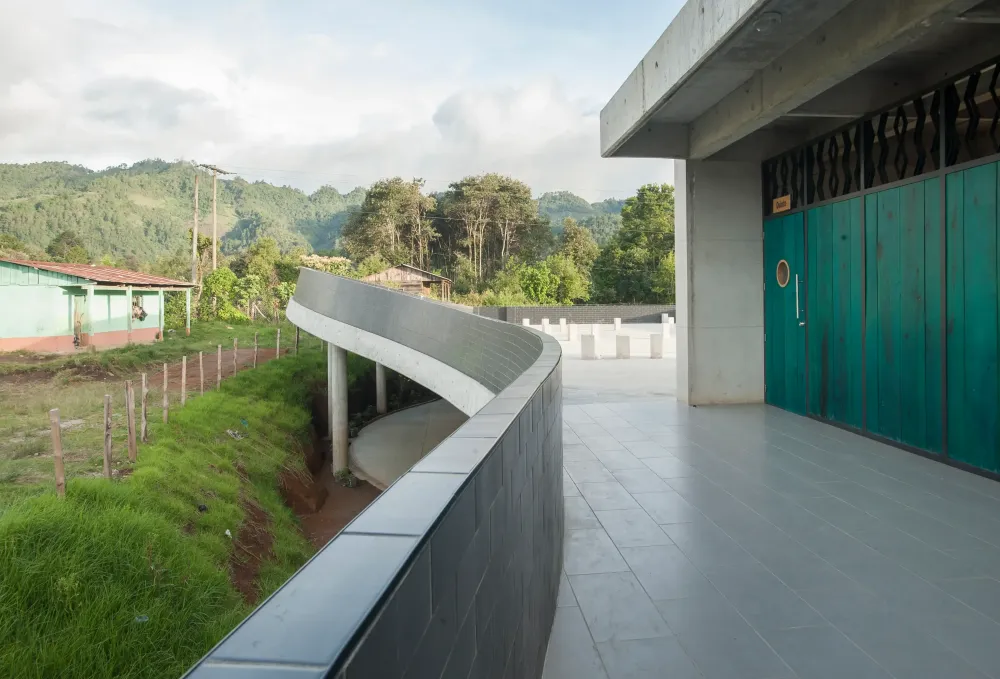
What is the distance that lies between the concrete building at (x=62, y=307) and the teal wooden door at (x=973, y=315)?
23665 millimetres

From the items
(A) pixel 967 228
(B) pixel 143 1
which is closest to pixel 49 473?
(A) pixel 967 228

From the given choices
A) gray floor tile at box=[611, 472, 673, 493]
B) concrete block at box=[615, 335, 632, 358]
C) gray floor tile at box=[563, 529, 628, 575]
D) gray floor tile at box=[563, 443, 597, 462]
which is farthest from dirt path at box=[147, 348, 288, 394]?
gray floor tile at box=[563, 529, 628, 575]

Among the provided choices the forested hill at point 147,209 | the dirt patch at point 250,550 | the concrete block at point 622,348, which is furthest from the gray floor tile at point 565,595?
the forested hill at point 147,209

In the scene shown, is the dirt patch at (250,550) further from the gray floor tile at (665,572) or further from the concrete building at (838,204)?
the concrete building at (838,204)

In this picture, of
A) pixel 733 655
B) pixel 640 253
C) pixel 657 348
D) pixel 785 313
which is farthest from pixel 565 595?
pixel 640 253

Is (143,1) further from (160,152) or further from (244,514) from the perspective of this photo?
(244,514)

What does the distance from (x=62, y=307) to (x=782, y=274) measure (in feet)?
73.7

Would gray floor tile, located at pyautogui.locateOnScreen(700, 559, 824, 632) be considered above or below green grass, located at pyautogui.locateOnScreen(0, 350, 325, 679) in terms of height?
above

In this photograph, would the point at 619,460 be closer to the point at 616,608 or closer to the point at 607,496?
the point at 607,496

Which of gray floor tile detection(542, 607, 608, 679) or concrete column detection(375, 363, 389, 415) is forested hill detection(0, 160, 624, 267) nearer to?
concrete column detection(375, 363, 389, 415)

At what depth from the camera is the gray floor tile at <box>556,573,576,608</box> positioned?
3518 mm

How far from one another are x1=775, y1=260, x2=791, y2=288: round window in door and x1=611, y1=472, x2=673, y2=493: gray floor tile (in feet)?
11.9

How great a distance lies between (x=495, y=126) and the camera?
437ft

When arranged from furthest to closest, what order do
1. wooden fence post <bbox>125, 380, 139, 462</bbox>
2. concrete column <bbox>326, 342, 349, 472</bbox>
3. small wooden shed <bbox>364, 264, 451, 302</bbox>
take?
small wooden shed <bbox>364, 264, 451, 302</bbox>
concrete column <bbox>326, 342, 349, 472</bbox>
wooden fence post <bbox>125, 380, 139, 462</bbox>
